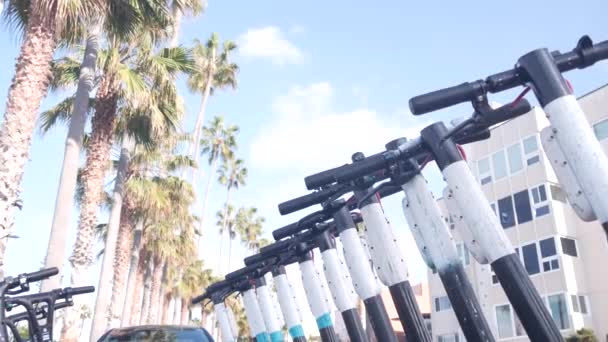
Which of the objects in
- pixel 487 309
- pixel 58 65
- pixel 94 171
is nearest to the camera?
pixel 94 171

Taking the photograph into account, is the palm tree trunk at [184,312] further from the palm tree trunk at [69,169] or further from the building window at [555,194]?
the palm tree trunk at [69,169]

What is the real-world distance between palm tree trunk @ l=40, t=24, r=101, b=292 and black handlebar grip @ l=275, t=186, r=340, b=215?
4.97 meters

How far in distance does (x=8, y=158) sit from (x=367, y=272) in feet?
17.9

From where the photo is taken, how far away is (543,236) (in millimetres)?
23203

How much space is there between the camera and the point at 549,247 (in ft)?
75.4

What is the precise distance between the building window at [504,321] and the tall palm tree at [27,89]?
2069 cm

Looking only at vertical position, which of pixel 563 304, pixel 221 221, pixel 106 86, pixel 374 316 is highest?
pixel 221 221

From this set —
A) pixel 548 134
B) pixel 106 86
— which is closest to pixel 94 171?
pixel 106 86

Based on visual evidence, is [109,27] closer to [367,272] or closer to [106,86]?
[106,86]

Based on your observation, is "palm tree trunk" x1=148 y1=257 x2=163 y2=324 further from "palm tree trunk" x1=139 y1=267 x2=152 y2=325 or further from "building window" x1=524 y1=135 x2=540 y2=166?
"building window" x1=524 y1=135 x2=540 y2=166

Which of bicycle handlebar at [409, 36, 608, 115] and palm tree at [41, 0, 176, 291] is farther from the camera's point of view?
palm tree at [41, 0, 176, 291]

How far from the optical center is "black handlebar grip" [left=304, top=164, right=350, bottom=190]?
541cm

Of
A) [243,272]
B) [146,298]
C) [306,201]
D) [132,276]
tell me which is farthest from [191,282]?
[306,201]

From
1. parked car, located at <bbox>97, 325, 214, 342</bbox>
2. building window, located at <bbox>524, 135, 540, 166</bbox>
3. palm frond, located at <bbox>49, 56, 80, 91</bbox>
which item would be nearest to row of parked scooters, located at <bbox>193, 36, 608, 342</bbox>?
parked car, located at <bbox>97, 325, 214, 342</bbox>
